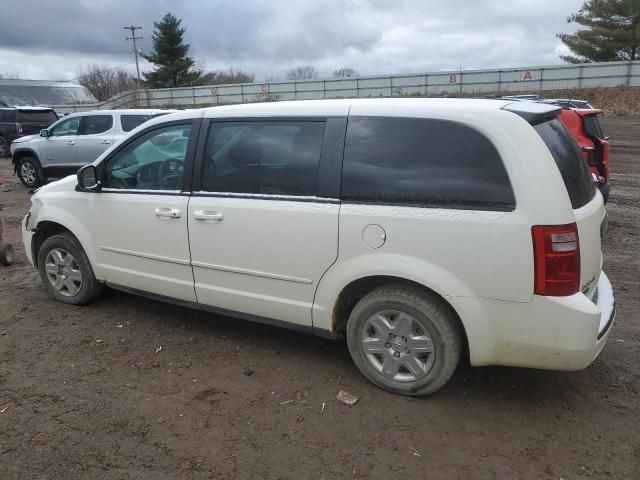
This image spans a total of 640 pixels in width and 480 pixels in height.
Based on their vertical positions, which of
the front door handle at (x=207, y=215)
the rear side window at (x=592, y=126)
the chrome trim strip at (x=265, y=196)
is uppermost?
the rear side window at (x=592, y=126)

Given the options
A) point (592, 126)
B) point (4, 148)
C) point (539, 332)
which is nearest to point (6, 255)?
point (539, 332)

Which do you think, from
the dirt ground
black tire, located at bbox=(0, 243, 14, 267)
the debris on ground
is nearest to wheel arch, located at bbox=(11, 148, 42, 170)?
black tire, located at bbox=(0, 243, 14, 267)

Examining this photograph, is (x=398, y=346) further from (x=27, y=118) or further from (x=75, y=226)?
(x=27, y=118)

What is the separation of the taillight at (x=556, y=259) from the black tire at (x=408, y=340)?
556 mm

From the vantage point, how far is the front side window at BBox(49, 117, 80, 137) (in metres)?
12.0

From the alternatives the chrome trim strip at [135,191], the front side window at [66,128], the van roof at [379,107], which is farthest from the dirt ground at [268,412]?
the front side window at [66,128]

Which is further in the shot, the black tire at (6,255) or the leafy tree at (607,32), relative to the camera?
the leafy tree at (607,32)

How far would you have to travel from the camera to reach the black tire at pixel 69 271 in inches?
180

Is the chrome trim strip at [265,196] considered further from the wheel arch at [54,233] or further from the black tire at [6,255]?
the black tire at [6,255]

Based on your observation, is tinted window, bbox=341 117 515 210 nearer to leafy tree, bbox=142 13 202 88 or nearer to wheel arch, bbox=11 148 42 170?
wheel arch, bbox=11 148 42 170

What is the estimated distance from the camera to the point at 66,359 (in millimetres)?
3840

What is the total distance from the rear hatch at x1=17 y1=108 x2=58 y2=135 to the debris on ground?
1719 centimetres

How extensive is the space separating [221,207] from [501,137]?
72.7 inches

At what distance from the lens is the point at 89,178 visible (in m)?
4.30
